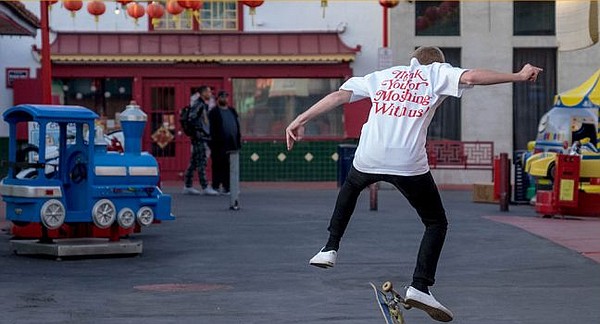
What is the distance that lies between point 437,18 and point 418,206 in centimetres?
2190

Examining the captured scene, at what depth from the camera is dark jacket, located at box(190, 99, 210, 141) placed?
24.0 m

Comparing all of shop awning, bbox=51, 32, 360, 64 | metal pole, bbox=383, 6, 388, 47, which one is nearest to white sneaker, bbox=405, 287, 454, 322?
metal pole, bbox=383, 6, 388, 47

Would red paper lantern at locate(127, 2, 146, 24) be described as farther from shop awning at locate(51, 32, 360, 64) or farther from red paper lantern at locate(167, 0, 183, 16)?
shop awning at locate(51, 32, 360, 64)

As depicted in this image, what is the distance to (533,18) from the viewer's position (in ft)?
98.4

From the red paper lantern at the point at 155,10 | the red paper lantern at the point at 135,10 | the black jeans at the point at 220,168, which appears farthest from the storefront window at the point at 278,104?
the black jeans at the point at 220,168

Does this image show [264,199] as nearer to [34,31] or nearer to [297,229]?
[34,31]

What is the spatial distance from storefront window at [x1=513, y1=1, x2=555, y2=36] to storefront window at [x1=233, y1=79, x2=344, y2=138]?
165 inches

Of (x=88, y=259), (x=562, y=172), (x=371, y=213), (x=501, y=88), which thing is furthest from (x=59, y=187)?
(x=501, y=88)

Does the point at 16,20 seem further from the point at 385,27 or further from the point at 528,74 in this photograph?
the point at 528,74

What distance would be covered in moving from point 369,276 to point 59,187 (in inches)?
131

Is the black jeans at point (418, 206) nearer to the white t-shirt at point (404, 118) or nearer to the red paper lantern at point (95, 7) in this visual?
Result: the white t-shirt at point (404, 118)

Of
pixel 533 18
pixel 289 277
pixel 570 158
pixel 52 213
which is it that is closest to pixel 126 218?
pixel 52 213

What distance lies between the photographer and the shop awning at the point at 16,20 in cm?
1875

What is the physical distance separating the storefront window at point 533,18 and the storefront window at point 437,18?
1.33 m
